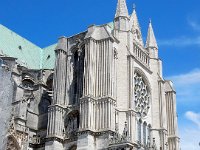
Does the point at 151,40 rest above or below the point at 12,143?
above

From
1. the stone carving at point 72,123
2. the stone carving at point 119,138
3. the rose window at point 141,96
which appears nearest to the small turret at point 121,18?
the rose window at point 141,96

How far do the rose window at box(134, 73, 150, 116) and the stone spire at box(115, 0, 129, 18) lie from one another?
5.34 metres

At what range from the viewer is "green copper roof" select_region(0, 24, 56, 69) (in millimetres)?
43750

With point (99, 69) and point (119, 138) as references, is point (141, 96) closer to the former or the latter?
point (99, 69)

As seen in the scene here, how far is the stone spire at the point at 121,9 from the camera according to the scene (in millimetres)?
37875

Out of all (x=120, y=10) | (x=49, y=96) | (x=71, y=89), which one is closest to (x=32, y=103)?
(x=49, y=96)

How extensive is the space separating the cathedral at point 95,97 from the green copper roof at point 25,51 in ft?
4.06

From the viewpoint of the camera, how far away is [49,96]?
129ft

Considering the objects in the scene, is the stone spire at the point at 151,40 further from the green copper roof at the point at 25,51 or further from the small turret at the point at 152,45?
the green copper roof at the point at 25,51

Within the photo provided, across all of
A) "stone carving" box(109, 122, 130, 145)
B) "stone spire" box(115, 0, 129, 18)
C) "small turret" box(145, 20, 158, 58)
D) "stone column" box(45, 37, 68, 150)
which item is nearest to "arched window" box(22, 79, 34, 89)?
"stone column" box(45, 37, 68, 150)

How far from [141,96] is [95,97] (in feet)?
23.1

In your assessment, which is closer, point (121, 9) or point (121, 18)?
point (121, 18)

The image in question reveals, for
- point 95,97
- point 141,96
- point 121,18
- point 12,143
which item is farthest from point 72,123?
point 121,18

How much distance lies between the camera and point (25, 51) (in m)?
46.0
